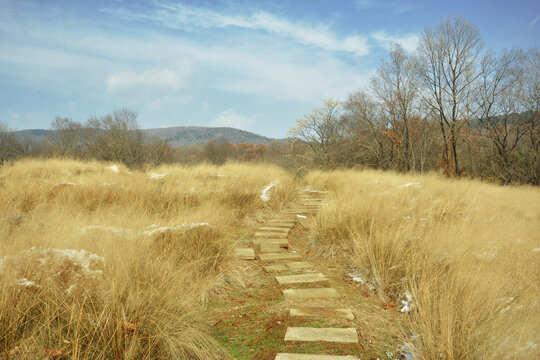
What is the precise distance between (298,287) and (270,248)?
115 cm

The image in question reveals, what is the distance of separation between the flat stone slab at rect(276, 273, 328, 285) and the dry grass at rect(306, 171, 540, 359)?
0.47 meters

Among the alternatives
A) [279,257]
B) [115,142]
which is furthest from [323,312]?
[115,142]

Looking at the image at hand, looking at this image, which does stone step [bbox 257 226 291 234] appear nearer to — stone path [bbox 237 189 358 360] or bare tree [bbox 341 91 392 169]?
stone path [bbox 237 189 358 360]

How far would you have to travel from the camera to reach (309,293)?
8.42 feet

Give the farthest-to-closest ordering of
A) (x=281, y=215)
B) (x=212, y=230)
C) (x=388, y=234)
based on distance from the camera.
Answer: (x=281, y=215) → (x=212, y=230) → (x=388, y=234)

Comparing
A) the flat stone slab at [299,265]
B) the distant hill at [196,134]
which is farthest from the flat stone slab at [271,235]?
the distant hill at [196,134]

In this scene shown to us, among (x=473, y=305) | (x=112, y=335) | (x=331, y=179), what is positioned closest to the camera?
(x=112, y=335)

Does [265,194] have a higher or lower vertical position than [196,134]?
lower

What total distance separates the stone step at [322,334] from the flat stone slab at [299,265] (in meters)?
1.20

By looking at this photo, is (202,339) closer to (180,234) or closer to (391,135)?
(180,234)

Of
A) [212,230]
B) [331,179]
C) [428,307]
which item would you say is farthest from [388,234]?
[331,179]

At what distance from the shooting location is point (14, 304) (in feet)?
4.97

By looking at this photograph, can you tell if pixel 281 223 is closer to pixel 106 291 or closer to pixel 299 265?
pixel 299 265

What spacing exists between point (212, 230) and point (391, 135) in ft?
55.9
